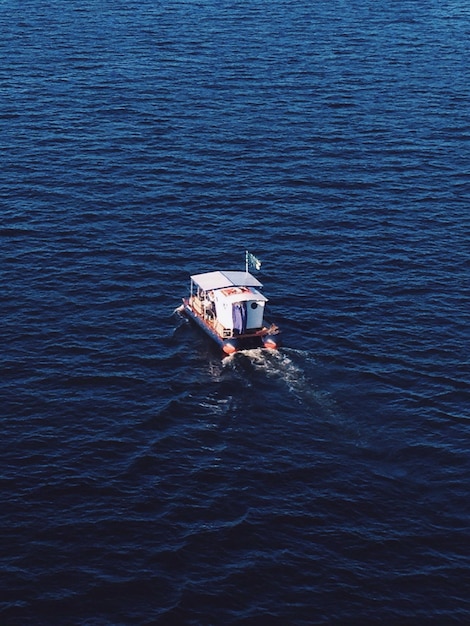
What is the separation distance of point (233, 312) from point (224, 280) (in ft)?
21.6

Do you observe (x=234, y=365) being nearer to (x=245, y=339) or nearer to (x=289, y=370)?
(x=245, y=339)

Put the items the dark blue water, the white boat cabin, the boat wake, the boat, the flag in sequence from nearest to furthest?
the dark blue water
the boat wake
the boat
the white boat cabin
the flag

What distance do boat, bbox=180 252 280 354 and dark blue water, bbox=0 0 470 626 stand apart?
2.64m

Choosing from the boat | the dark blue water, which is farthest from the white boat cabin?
the dark blue water

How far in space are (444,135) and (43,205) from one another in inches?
2715

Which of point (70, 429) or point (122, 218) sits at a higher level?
point (122, 218)

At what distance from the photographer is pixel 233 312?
395 feet

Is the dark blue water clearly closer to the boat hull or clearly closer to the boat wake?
the boat wake

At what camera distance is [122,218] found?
150 meters

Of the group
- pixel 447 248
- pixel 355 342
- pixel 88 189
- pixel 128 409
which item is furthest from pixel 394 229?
pixel 128 409

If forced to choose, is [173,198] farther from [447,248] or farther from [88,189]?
[447,248]

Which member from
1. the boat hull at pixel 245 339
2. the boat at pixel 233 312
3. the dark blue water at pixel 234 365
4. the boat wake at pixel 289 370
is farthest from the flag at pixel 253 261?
the boat wake at pixel 289 370

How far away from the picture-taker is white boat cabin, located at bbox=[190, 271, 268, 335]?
4747 inches

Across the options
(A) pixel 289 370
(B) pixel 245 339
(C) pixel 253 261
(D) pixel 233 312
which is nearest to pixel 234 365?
(B) pixel 245 339
